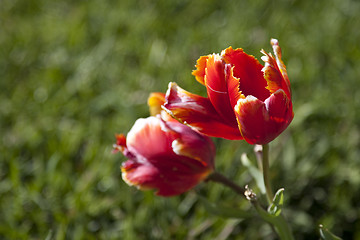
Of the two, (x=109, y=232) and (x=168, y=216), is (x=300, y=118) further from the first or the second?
(x=109, y=232)

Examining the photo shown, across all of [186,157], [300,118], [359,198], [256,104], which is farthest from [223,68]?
[300,118]

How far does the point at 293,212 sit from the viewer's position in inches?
53.4

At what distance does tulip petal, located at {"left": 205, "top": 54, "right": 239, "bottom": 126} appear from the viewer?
717 millimetres

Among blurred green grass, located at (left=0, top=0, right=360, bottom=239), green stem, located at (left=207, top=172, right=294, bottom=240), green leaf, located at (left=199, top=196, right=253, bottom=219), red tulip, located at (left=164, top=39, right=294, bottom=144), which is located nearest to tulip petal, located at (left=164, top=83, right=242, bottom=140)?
red tulip, located at (left=164, top=39, right=294, bottom=144)

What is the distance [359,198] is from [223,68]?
0.86 metres

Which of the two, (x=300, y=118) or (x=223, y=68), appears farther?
(x=300, y=118)

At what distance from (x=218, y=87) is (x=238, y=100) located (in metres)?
0.04

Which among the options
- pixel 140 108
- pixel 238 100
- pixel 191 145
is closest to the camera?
→ pixel 238 100

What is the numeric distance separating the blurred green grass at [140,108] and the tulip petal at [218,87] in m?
0.53

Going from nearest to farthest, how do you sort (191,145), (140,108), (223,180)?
(191,145) < (223,180) < (140,108)

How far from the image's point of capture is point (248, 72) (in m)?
0.76

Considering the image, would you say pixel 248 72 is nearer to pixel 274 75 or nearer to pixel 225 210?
pixel 274 75

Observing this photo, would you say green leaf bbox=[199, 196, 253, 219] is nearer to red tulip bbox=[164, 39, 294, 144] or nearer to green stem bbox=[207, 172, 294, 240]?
green stem bbox=[207, 172, 294, 240]

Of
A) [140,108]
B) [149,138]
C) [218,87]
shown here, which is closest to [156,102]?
[149,138]
